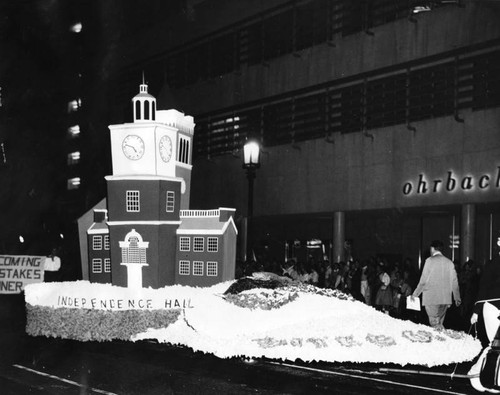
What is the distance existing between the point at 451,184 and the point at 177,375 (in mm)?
13751

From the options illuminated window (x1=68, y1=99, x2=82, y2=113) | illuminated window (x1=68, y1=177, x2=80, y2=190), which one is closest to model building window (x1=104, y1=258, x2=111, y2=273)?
illuminated window (x1=68, y1=99, x2=82, y2=113)

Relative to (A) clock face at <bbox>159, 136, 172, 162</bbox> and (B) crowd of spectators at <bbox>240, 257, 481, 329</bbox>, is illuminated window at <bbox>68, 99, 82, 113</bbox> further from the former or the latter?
(A) clock face at <bbox>159, 136, 172, 162</bbox>

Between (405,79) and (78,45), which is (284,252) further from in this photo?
(78,45)

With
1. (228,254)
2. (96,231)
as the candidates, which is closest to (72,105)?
(96,231)

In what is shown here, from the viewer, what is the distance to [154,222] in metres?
14.0

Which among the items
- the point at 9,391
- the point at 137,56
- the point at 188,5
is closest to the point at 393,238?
→ the point at 188,5

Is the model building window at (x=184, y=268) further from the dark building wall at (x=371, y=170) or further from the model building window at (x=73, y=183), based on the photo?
the model building window at (x=73, y=183)

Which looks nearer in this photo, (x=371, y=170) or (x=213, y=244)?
(x=213, y=244)

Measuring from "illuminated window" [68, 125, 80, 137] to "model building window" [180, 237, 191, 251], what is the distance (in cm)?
3514

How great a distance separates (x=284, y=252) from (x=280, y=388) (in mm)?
23363

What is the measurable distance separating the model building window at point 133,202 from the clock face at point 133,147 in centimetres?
78

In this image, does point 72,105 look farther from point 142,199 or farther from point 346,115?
point 142,199

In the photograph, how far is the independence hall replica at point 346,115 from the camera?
21.4 m

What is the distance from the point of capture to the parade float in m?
11.9
